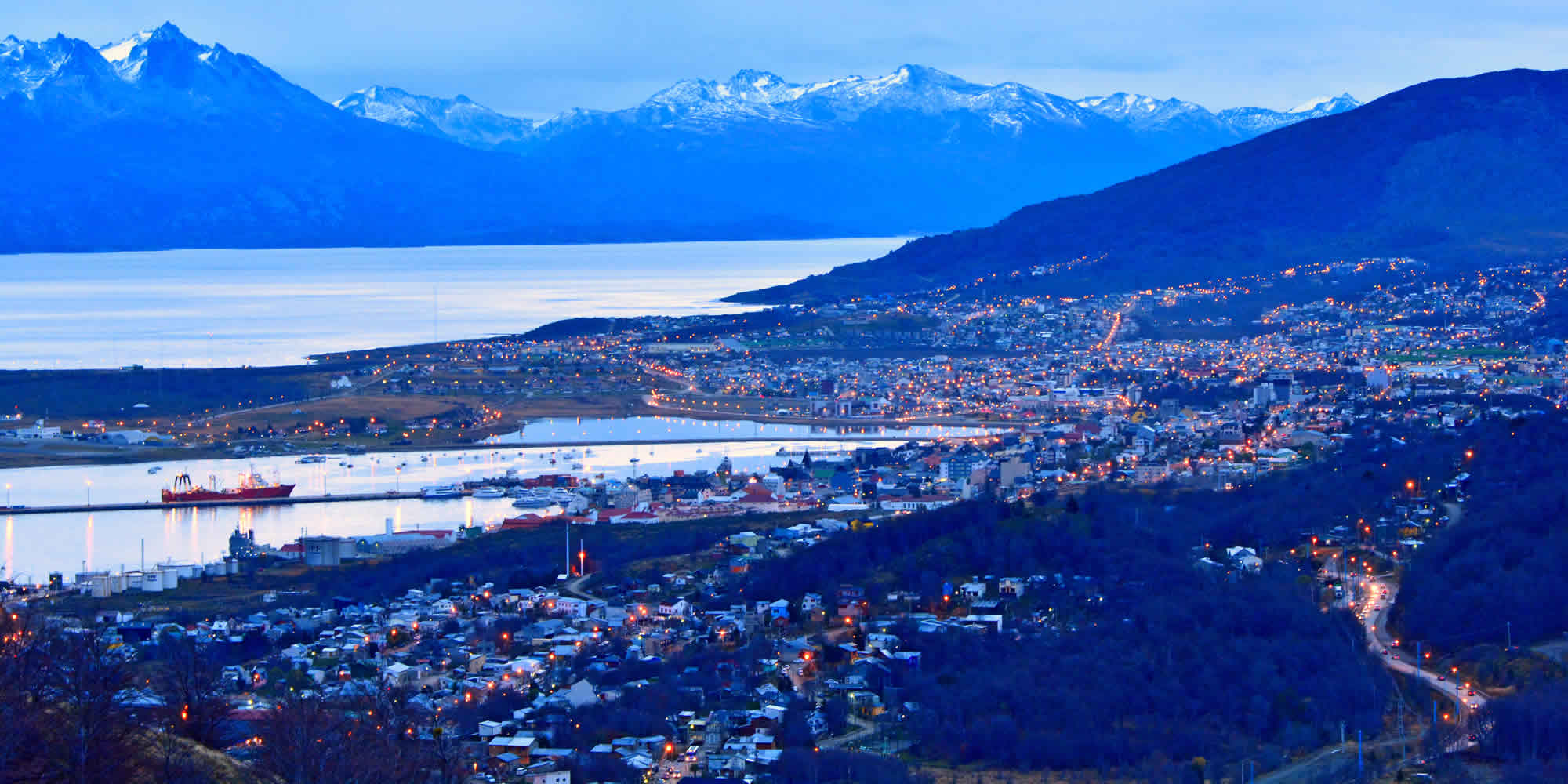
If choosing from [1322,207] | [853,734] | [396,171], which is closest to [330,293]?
[1322,207]

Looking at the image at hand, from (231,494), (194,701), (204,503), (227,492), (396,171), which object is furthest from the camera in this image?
(396,171)

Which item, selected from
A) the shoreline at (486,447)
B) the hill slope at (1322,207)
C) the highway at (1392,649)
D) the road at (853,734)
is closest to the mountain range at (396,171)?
the hill slope at (1322,207)

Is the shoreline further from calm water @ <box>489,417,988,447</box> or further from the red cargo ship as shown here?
the red cargo ship

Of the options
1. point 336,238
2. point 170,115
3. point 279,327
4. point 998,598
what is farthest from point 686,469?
point 170,115

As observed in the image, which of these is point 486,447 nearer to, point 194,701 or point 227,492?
point 227,492

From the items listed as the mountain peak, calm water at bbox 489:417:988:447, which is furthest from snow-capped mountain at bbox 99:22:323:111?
calm water at bbox 489:417:988:447

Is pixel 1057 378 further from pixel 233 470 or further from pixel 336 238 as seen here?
pixel 336 238
